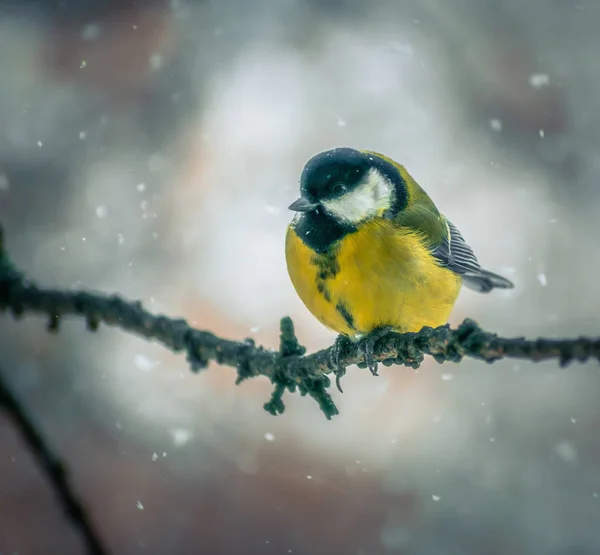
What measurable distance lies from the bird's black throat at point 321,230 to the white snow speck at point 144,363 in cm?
359

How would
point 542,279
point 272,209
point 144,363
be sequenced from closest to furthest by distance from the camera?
point 144,363 < point 272,209 < point 542,279

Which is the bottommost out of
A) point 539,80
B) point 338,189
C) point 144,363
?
point 338,189

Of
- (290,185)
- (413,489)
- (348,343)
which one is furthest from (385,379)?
(348,343)

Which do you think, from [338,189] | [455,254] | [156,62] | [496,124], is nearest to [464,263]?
[455,254]

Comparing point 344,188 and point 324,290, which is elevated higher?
point 344,188

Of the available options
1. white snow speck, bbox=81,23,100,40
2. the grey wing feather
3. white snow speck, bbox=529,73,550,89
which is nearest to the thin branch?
the grey wing feather

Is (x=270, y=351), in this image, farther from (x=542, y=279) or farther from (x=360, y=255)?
(x=542, y=279)

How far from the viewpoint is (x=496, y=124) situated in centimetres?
653

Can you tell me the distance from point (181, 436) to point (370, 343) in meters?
3.59

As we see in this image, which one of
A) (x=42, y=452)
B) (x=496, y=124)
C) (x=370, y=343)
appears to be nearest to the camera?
(x=42, y=452)

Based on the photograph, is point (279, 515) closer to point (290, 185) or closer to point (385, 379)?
point (385, 379)

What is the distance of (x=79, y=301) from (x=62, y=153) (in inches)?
217

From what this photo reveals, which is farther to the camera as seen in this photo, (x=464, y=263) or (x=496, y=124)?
(x=496, y=124)

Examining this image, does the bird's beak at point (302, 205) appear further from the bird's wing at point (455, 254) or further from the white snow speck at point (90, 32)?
the white snow speck at point (90, 32)
